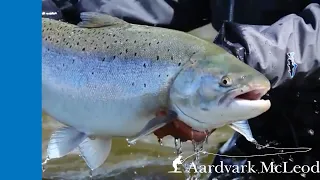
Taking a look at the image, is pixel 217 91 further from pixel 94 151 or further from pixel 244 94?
pixel 94 151

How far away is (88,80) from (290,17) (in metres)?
0.65

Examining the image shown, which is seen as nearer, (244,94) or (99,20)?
(244,94)

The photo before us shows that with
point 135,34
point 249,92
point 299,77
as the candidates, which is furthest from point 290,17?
point 135,34

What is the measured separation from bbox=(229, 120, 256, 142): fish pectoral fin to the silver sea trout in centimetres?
1

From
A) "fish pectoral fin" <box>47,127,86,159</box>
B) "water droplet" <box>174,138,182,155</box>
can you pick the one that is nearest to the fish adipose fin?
"water droplet" <box>174,138,182,155</box>

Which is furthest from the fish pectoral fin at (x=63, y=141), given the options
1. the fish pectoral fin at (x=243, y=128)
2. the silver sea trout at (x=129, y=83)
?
the fish pectoral fin at (x=243, y=128)

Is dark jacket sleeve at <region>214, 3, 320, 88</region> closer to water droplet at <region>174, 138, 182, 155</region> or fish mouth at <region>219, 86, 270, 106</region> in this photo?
fish mouth at <region>219, 86, 270, 106</region>

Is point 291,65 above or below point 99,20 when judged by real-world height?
below

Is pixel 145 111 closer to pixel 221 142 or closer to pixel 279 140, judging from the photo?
pixel 221 142

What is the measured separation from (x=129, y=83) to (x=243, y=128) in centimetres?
37

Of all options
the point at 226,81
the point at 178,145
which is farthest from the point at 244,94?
the point at 178,145

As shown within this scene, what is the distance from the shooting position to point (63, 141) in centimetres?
204

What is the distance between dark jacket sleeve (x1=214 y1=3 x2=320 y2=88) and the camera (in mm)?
1973

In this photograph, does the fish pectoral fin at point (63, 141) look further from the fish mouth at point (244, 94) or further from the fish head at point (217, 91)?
the fish mouth at point (244, 94)
